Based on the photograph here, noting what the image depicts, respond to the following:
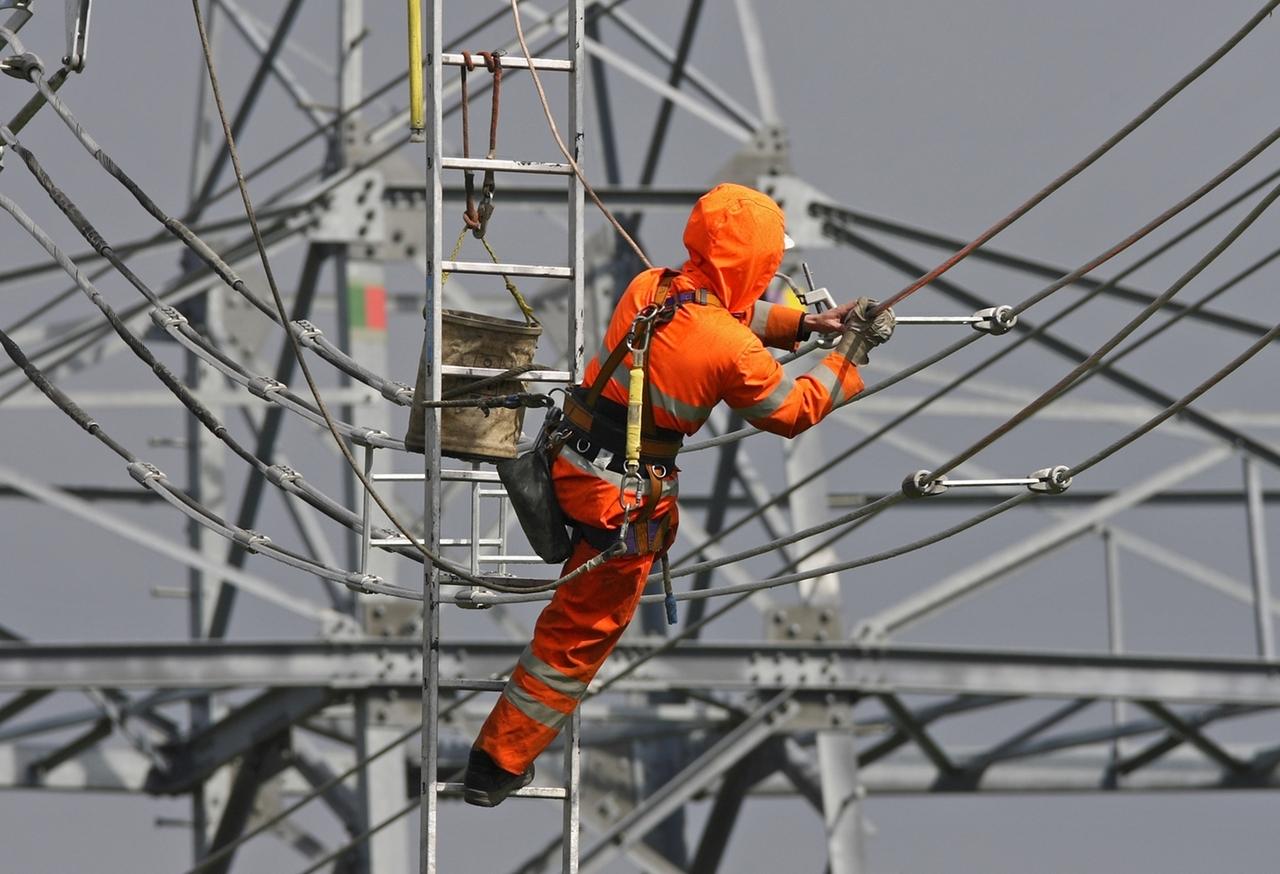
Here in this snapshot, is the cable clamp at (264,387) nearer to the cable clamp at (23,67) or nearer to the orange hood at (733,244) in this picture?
the cable clamp at (23,67)

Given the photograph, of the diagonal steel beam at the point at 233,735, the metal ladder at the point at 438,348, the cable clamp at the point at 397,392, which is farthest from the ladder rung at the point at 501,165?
the diagonal steel beam at the point at 233,735

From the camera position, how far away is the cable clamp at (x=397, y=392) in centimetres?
1328

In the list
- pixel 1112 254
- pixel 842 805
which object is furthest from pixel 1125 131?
pixel 842 805

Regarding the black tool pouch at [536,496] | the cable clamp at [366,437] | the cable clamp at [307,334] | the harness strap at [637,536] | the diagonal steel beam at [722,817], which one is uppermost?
the cable clamp at [307,334]

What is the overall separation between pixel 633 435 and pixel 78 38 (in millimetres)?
2889

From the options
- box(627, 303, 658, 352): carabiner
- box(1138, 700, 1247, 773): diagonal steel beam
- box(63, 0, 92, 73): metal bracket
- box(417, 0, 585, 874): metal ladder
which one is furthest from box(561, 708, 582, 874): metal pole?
box(1138, 700, 1247, 773): diagonal steel beam

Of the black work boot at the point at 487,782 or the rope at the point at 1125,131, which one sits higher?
the rope at the point at 1125,131

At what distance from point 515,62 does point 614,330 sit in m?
1.29

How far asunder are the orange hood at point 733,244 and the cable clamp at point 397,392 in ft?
5.66

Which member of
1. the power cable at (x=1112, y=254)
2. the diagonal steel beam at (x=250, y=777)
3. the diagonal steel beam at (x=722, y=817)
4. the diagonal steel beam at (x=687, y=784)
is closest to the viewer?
the power cable at (x=1112, y=254)

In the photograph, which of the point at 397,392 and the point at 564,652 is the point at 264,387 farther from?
the point at 564,652

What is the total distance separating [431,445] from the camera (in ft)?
40.6

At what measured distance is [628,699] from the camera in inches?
958

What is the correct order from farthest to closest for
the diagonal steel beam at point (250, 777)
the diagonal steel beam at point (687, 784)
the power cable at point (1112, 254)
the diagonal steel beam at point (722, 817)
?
the diagonal steel beam at point (722, 817) < the diagonal steel beam at point (250, 777) < the diagonal steel beam at point (687, 784) < the power cable at point (1112, 254)
